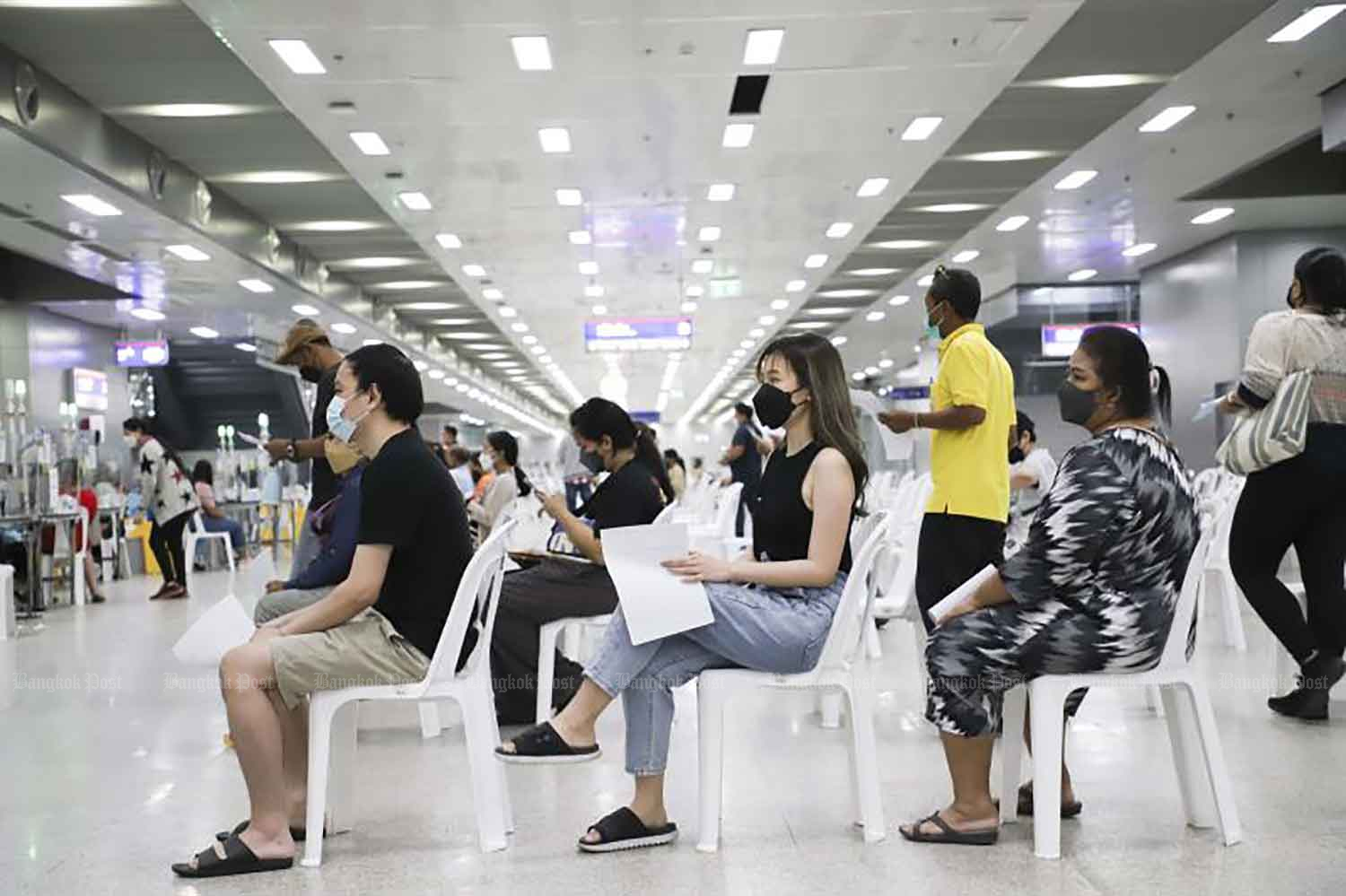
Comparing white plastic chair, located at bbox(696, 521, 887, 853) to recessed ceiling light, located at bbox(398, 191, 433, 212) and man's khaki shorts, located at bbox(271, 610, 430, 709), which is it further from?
recessed ceiling light, located at bbox(398, 191, 433, 212)

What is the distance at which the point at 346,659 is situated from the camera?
3232 millimetres

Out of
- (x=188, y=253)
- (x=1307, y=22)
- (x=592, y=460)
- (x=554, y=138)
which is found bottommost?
(x=592, y=460)

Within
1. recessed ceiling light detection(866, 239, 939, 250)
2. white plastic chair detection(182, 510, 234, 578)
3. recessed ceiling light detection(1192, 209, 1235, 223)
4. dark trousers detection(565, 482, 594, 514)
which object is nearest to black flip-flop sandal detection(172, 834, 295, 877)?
white plastic chair detection(182, 510, 234, 578)

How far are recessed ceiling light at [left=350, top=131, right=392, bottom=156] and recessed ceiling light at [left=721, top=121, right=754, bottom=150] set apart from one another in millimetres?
2465

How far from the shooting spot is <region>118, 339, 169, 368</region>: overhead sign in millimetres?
19953

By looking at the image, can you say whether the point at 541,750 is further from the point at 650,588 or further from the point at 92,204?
the point at 92,204

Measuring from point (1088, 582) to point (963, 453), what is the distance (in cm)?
100

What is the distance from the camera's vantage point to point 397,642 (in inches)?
130

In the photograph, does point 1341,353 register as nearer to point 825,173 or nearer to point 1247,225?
point 825,173

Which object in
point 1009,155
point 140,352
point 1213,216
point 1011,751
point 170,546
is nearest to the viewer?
point 1011,751

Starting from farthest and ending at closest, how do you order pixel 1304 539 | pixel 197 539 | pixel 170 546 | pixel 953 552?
1. pixel 197 539
2. pixel 170 546
3. pixel 1304 539
4. pixel 953 552

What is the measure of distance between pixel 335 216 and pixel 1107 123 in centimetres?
746

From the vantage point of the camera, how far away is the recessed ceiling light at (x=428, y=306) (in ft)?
68.5

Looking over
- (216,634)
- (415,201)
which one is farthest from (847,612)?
(415,201)
